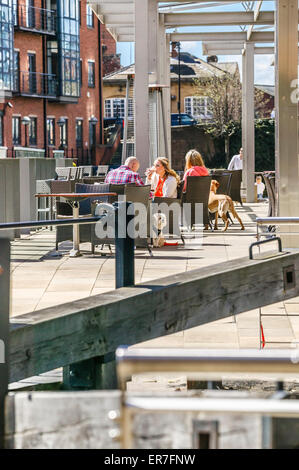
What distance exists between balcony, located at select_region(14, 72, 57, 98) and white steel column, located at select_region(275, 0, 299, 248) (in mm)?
39142

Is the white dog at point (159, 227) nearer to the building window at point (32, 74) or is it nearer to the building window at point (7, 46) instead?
the building window at point (7, 46)

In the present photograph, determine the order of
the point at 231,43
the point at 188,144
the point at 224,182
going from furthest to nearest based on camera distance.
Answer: the point at 188,144, the point at 231,43, the point at 224,182

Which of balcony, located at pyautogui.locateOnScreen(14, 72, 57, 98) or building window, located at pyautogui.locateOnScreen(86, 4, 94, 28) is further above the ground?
building window, located at pyautogui.locateOnScreen(86, 4, 94, 28)

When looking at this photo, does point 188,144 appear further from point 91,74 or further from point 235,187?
point 235,187

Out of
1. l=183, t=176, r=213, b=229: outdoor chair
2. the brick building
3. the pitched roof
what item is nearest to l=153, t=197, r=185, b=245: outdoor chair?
l=183, t=176, r=213, b=229: outdoor chair

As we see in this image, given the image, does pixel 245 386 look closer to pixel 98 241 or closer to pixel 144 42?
pixel 98 241

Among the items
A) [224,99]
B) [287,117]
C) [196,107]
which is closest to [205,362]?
[287,117]

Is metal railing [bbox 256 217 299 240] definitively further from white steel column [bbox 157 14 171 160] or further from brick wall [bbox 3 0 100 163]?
brick wall [bbox 3 0 100 163]

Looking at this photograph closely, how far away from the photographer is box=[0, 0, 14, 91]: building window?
150ft

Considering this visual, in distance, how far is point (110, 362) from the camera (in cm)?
647

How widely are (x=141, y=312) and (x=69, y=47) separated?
4919cm

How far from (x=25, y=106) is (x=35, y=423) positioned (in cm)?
4736

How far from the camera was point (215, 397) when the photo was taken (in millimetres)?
2580

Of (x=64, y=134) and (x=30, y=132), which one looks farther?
(x=64, y=134)
